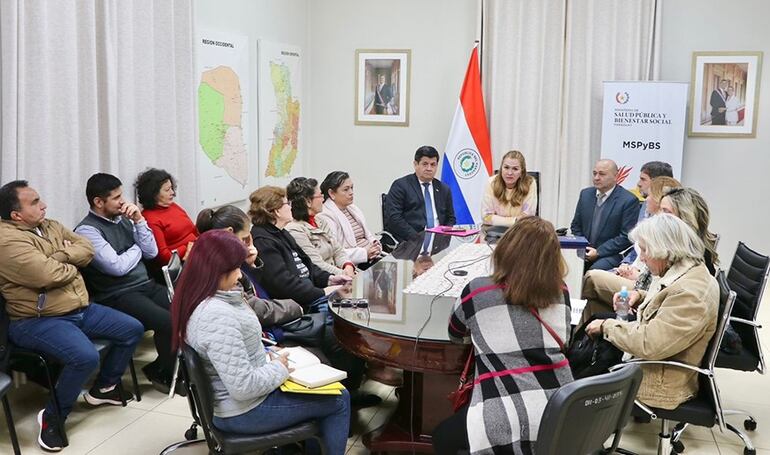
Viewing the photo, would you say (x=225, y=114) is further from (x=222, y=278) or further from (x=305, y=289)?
(x=222, y=278)

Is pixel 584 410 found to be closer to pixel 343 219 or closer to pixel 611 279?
pixel 611 279

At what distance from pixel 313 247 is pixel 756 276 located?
2.41m

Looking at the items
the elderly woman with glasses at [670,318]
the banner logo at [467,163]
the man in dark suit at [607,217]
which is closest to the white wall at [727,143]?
the banner logo at [467,163]

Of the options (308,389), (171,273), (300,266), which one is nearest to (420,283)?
(300,266)

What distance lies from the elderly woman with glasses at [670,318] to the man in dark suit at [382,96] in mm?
4852

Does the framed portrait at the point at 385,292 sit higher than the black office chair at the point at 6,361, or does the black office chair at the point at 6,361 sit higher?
the framed portrait at the point at 385,292

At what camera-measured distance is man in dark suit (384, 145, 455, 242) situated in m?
6.05

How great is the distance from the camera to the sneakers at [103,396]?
415 cm

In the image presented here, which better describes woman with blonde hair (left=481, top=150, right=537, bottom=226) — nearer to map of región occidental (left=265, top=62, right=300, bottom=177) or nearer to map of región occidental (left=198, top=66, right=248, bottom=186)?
map of región occidental (left=198, top=66, right=248, bottom=186)

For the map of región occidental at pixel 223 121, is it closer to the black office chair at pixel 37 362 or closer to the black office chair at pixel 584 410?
the black office chair at pixel 37 362

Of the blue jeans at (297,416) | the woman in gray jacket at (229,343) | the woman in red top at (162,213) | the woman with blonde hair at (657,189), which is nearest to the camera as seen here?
the woman in gray jacket at (229,343)

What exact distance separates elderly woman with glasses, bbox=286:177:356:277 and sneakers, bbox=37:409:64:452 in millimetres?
1580

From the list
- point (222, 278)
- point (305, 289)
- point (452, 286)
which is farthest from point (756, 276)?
point (222, 278)

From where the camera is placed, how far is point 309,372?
2.97 metres
